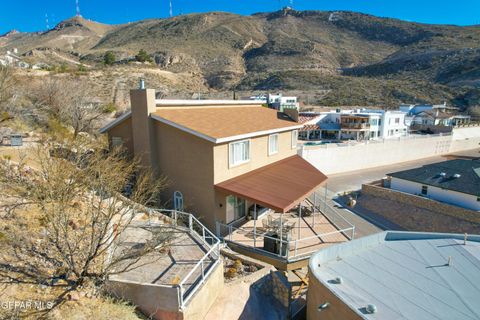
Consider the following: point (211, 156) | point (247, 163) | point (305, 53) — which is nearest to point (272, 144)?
point (247, 163)

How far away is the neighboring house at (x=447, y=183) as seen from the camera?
23.4m

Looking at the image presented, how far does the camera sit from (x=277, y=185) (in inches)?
643

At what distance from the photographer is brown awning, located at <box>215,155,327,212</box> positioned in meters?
14.3

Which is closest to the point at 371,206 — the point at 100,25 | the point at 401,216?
the point at 401,216

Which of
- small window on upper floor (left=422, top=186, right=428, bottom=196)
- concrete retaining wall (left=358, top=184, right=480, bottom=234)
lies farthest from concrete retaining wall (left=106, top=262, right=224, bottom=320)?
small window on upper floor (left=422, top=186, right=428, bottom=196)

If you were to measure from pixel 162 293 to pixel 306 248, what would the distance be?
28.3 feet

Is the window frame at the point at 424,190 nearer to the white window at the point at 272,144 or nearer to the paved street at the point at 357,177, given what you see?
the paved street at the point at 357,177

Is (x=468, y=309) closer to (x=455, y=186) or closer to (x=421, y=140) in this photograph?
(x=455, y=186)

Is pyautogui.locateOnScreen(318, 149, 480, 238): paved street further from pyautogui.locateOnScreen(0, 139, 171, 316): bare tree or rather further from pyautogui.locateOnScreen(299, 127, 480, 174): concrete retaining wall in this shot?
pyautogui.locateOnScreen(0, 139, 171, 316): bare tree

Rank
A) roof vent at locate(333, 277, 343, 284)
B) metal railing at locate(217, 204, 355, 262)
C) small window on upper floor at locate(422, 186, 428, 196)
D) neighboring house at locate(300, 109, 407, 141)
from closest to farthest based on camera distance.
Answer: roof vent at locate(333, 277, 343, 284)
metal railing at locate(217, 204, 355, 262)
small window on upper floor at locate(422, 186, 428, 196)
neighboring house at locate(300, 109, 407, 141)

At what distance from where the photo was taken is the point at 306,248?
1484cm

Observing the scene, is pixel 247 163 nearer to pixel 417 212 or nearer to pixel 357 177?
pixel 417 212

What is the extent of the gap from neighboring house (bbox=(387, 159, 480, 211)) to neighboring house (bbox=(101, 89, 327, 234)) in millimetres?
12930

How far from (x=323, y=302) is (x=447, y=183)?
70.9 ft
